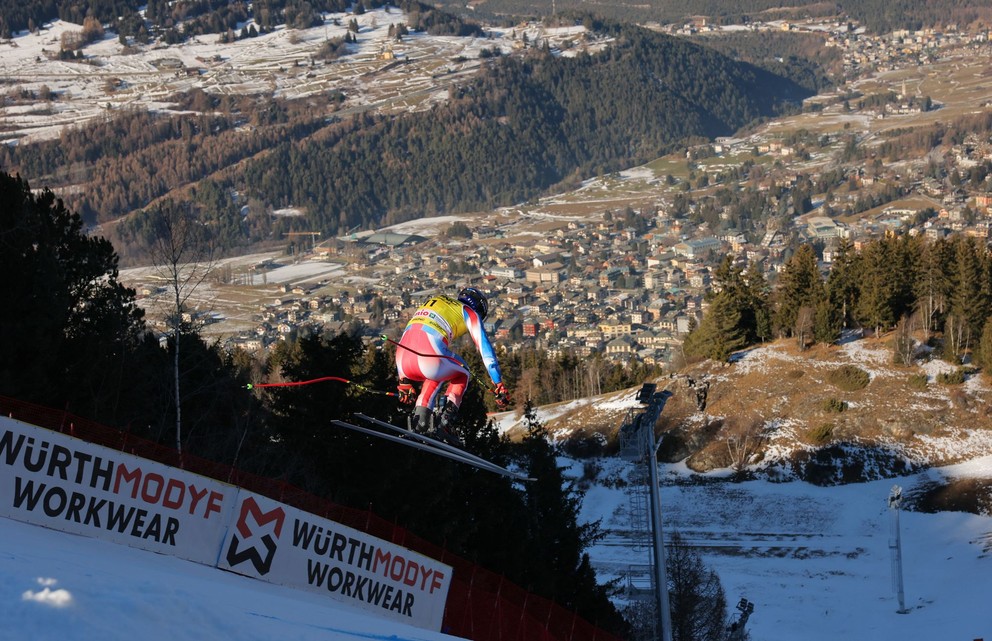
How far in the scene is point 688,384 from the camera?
3881 centimetres

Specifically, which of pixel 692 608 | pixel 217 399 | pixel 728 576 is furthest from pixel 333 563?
pixel 728 576

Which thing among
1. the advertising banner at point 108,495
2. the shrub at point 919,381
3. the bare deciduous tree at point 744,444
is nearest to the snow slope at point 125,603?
the advertising banner at point 108,495

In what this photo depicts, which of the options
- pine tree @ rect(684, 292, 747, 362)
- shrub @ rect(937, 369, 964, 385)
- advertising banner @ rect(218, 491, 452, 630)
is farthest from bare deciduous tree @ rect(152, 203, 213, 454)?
pine tree @ rect(684, 292, 747, 362)

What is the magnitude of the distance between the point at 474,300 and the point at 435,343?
489 millimetres

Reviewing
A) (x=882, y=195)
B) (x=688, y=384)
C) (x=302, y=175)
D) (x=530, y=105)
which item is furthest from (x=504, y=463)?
(x=530, y=105)

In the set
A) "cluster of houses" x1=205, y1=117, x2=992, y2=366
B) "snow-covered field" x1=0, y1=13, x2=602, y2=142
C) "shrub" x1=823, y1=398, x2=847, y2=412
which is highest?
"snow-covered field" x1=0, y1=13, x2=602, y2=142

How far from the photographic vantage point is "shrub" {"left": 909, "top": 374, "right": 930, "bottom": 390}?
35844 millimetres

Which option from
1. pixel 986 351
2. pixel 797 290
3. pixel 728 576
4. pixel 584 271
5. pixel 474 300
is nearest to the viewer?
pixel 474 300

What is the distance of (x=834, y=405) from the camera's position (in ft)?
116

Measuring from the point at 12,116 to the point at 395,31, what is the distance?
207ft

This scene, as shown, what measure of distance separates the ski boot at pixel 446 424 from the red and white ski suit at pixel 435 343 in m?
0.14

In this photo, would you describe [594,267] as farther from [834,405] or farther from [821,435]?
[821,435]

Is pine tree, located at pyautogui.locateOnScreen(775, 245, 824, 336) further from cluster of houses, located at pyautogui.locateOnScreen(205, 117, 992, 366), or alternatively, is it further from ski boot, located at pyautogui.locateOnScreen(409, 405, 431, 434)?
ski boot, located at pyautogui.locateOnScreen(409, 405, 431, 434)

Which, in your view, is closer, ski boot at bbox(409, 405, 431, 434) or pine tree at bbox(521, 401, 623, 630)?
ski boot at bbox(409, 405, 431, 434)
